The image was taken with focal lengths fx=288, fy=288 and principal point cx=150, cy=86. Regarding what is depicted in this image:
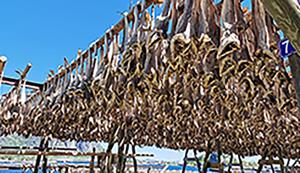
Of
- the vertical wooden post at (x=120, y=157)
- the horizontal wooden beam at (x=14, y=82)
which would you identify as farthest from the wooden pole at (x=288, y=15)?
the horizontal wooden beam at (x=14, y=82)

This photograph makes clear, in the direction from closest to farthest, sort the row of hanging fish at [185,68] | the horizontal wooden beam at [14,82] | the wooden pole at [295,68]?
the wooden pole at [295,68] → the row of hanging fish at [185,68] → the horizontal wooden beam at [14,82]

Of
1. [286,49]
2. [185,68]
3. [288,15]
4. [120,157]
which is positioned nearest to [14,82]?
[120,157]

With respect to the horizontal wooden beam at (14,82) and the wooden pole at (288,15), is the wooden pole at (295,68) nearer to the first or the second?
the wooden pole at (288,15)

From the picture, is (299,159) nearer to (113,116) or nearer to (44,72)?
(113,116)

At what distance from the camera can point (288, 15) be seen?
0.29m

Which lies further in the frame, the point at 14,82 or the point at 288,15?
the point at 14,82

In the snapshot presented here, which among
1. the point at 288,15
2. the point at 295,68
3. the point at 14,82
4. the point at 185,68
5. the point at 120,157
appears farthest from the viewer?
the point at 14,82

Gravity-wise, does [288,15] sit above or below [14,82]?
below

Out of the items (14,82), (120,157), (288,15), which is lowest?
(120,157)

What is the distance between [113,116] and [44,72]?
86 centimetres

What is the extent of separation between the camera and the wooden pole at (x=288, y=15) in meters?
0.28

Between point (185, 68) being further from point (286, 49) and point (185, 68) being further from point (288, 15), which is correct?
point (288, 15)

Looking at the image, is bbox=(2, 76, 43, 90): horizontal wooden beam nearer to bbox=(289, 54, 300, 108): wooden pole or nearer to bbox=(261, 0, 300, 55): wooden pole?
bbox=(289, 54, 300, 108): wooden pole

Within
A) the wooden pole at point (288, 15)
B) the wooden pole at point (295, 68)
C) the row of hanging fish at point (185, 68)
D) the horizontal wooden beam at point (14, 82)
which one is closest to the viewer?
the wooden pole at point (288, 15)
